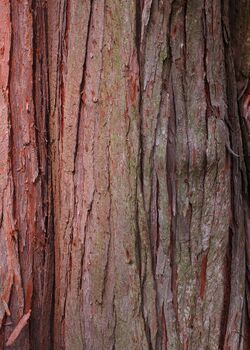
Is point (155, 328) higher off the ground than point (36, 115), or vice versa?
point (36, 115)

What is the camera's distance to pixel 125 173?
188 centimetres

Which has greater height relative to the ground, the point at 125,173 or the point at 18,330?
the point at 125,173

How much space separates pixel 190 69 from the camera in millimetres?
1868

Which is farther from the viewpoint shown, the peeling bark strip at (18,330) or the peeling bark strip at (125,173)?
the peeling bark strip at (18,330)

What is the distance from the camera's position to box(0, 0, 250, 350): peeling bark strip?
73.2 inches

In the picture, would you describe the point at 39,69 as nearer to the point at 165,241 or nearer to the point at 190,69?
the point at 190,69

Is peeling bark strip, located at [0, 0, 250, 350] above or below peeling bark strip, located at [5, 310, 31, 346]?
above

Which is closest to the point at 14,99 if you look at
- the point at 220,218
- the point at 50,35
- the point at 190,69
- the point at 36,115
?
the point at 36,115

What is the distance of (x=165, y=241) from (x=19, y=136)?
23.0 inches

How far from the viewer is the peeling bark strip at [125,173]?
1.86 m

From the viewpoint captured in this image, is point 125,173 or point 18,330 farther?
point 18,330

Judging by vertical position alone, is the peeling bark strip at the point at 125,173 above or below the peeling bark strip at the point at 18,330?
above

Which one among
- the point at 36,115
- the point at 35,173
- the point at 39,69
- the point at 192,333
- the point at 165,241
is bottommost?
the point at 192,333

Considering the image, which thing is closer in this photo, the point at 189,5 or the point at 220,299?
the point at 189,5
